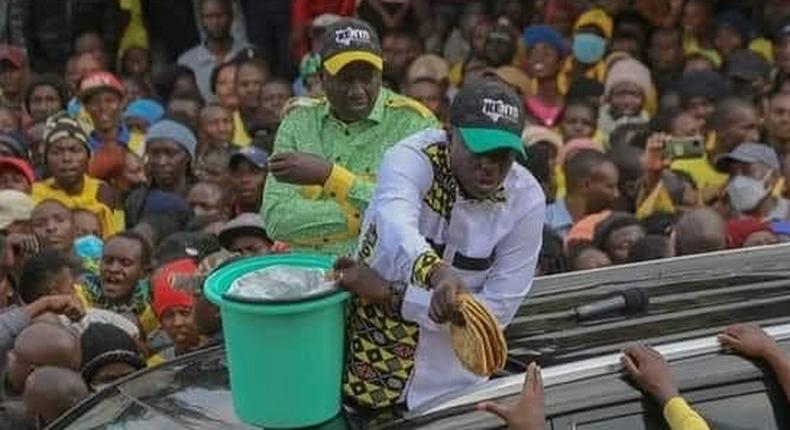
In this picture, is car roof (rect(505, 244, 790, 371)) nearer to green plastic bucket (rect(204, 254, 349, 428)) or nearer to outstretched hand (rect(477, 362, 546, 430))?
outstretched hand (rect(477, 362, 546, 430))

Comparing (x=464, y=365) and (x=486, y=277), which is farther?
(x=486, y=277)

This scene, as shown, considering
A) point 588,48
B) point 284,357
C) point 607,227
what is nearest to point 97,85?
point 588,48

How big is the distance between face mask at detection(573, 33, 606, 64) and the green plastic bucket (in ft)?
21.9

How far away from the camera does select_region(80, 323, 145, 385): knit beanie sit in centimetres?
507

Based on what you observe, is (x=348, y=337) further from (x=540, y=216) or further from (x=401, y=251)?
(x=540, y=216)

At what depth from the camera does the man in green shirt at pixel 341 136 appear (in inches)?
183

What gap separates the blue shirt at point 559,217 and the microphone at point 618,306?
3365 millimetres

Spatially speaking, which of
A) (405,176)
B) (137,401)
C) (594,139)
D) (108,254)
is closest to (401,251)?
(405,176)

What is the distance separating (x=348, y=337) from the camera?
3891 millimetres

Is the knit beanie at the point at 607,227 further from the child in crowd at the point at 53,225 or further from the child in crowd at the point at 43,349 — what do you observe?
the child in crowd at the point at 43,349

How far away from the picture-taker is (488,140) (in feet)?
12.1

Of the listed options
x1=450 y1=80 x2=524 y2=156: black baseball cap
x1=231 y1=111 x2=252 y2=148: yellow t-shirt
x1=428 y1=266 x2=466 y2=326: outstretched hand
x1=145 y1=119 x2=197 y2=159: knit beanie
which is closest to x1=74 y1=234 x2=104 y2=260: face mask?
x1=145 y1=119 x2=197 y2=159: knit beanie

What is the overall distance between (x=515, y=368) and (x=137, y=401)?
1047 millimetres

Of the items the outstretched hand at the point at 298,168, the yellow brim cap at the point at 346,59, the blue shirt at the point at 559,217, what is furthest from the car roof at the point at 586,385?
the blue shirt at the point at 559,217
